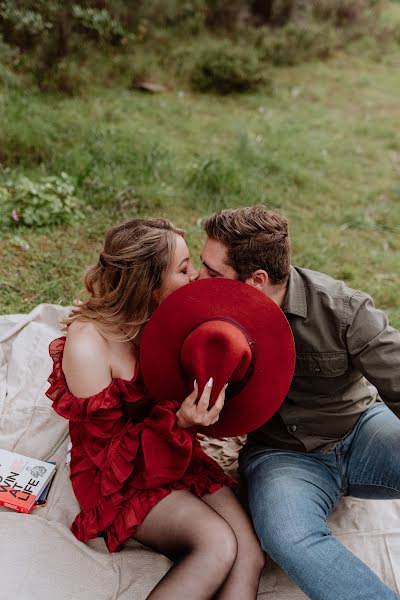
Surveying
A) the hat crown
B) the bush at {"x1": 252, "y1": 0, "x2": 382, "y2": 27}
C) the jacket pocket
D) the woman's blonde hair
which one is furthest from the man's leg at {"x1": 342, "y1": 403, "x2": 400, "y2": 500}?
the bush at {"x1": 252, "y1": 0, "x2": 382, "y2": 27}

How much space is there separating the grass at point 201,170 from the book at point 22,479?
4.96 feet

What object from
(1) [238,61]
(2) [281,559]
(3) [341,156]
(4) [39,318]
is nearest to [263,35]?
(1) [238,61]

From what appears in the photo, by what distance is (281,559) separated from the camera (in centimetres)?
232

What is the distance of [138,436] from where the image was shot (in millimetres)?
2502

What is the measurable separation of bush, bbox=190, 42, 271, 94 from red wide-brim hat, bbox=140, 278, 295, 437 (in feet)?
22.2

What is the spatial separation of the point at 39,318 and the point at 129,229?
148 centimetres

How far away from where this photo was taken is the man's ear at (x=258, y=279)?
258 centimetres

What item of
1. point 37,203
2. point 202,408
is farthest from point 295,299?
point 37,203

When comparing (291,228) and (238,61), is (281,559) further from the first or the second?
(238,61)

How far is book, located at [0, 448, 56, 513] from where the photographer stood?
8.73 feet

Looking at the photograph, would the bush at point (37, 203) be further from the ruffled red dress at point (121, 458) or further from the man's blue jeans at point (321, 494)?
the man's blue jeans at point (321, 494)

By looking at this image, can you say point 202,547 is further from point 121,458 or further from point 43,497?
point 43,497

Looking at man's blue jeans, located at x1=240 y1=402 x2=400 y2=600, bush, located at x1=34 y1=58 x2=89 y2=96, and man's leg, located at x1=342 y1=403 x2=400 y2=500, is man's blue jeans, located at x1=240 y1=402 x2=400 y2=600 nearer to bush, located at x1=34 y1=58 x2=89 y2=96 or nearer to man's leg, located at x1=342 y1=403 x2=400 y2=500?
man's leg, located at x1=342 y1=403 x2=400 y2=500

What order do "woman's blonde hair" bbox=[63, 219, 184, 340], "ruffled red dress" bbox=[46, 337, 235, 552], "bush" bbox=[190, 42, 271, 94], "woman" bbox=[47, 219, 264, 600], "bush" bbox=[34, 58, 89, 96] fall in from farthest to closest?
"bush" bbox=[190, 42, 271, 94]
"bush" bbox=[34, 58, 89, 96]
"woman's blonde hair" bbox=[63, 219, 184, 340]
"ruffled red dress" bbox=[46, 337, 235, 552]
"woman" bbox=[47, 219, 264, 600]
